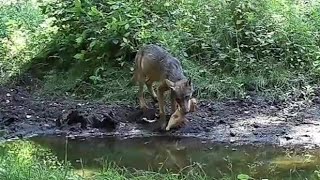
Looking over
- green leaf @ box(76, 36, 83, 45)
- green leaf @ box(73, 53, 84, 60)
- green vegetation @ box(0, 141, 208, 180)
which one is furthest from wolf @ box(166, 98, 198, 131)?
green leaf @ box(76, 36, 83, 45)

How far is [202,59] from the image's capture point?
10.9 m

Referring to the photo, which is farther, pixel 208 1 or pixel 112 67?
pixel 208 1

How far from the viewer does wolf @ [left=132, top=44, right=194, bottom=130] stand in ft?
27.8

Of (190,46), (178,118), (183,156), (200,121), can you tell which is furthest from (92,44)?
(183,156)

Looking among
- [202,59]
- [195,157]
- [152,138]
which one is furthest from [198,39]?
[195,157]

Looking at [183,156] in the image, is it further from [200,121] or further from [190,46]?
[190,46]

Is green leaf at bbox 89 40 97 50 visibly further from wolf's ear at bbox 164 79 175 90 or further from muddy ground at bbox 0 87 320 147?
wolf's ear at bbox 164 79 175 90

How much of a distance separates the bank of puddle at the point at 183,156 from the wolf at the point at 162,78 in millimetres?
492

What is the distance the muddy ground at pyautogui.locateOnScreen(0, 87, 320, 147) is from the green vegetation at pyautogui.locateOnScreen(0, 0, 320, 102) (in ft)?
1.40

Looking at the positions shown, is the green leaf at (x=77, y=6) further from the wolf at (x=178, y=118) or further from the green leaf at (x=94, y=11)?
the wolf at (x=178, y=118)

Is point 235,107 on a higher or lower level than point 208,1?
lower

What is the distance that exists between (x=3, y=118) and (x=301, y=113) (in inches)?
153

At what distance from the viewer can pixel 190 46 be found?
1096 centimetres

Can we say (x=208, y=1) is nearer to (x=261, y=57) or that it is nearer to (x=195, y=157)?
(x=261, y=57)
